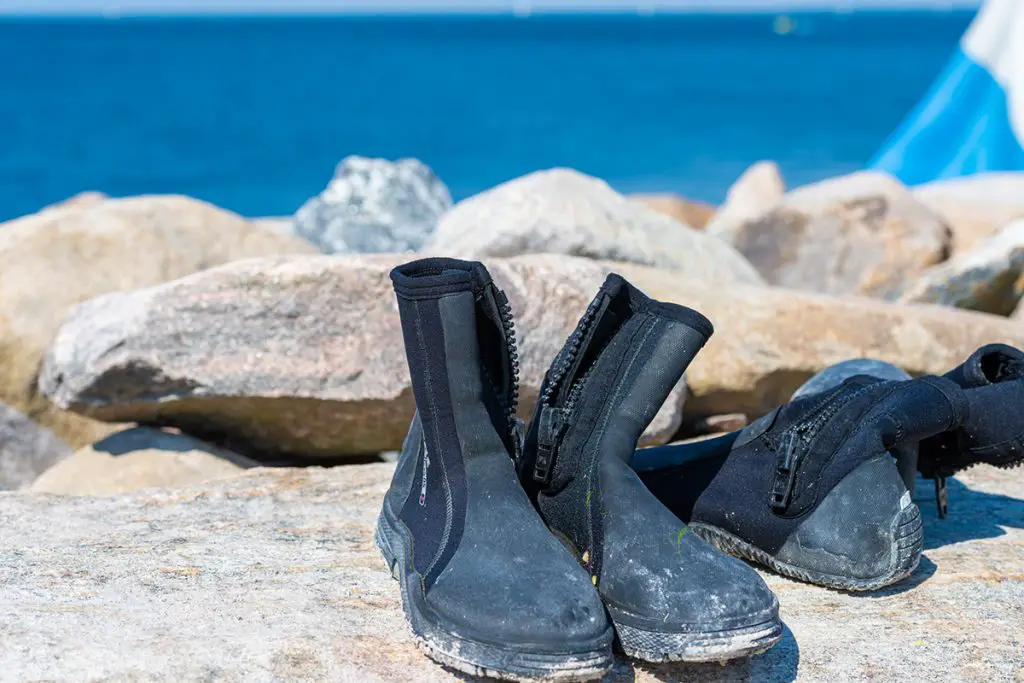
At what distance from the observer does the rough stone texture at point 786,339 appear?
4062 mm

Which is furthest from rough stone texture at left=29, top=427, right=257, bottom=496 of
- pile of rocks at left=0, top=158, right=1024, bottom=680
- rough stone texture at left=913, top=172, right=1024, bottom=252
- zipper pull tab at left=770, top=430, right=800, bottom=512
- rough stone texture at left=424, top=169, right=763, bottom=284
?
rough stone texture at left=913, top=172, right=1024, bottom=252

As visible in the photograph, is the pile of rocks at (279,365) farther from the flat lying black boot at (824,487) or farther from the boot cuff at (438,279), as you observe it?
the boot cuff at (438,279)

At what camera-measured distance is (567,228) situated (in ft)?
15.6

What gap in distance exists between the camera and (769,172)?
12.5m

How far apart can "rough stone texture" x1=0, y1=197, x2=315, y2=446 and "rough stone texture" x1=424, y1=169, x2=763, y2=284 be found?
0.93 m

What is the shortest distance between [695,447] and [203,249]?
2851 millimetres

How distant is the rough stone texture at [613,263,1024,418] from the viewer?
406 cm

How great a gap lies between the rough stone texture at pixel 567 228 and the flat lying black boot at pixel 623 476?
2306 mm

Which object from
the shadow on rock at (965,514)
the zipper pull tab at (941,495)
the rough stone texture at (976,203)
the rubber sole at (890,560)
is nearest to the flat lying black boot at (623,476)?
the rubber sole at (890,560)

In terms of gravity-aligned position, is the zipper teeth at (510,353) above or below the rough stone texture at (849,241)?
above

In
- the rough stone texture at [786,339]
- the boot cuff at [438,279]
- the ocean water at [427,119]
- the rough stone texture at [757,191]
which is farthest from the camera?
the ocean water at [427,119]

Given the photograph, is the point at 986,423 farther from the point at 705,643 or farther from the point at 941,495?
the point at 705,643

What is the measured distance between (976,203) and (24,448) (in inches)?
257

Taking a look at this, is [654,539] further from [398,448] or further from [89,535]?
[398,448]
